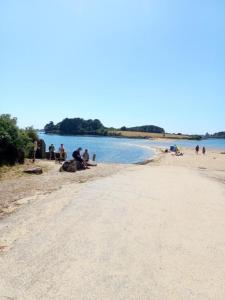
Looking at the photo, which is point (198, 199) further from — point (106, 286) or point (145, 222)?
point (106, 286)

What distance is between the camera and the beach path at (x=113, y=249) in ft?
27.4

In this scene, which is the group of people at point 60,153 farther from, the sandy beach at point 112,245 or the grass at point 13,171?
the sandy beach at point 112,245

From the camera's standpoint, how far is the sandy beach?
838cm

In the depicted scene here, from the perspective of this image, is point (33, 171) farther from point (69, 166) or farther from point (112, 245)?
point (112, 245)

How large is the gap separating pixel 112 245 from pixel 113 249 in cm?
29

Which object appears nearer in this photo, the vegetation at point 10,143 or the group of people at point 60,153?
the vegetation at point 10,143

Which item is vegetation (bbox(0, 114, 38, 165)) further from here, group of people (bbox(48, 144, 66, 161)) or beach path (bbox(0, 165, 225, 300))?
beach path (bbox(0, 165, 225, 300))

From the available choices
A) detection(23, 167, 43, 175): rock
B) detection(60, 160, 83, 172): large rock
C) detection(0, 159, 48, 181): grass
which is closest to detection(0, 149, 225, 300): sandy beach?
detection(0, 159, 48, 181): grass

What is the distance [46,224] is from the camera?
12789 millimetres

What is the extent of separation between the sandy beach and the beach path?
0.07 feet

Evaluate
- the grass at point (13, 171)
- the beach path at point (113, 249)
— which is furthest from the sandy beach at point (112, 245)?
the grass at point (13, 171)

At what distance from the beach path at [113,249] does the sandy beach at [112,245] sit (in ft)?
0.07

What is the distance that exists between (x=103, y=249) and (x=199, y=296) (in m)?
2.99

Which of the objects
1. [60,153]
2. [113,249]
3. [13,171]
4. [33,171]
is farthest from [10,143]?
[113,249]
